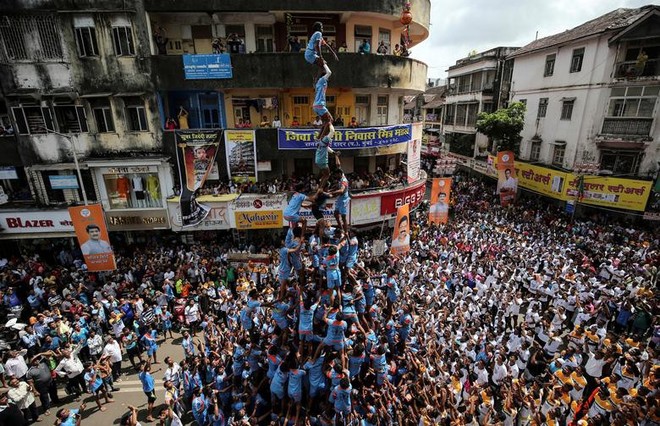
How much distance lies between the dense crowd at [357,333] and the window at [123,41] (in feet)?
30.6

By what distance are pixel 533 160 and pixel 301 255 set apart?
86.5 feet

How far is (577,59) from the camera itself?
2253 centimetres

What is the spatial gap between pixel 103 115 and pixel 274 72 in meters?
8.49

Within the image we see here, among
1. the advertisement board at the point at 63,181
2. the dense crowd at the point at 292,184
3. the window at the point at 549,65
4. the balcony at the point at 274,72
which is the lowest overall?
the dense crowd at the point at 292,184

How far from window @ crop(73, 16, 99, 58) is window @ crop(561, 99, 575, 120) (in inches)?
1076

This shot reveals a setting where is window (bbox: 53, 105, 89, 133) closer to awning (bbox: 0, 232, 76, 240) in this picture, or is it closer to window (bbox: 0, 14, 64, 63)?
window (bbox: 0, 14, 64, 63)

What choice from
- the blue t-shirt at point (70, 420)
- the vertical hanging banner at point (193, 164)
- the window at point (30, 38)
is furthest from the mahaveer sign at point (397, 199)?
the window at point (30, 38)

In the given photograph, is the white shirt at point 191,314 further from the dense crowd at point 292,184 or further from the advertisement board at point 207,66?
the advertisement board at point 207,66

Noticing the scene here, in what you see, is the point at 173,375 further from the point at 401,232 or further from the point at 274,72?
the point at 274,72

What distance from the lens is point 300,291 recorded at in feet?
23.3

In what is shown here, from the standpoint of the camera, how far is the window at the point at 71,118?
54.6ft

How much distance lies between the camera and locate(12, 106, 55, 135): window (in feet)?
54.2

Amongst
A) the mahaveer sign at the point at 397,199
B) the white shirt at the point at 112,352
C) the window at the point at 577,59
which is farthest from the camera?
the window at the point at 577,59

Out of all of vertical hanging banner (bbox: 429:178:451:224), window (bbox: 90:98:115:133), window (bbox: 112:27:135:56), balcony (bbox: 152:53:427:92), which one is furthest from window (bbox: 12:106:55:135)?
vertical hanging banner (bbox: 429:178:451:224)
